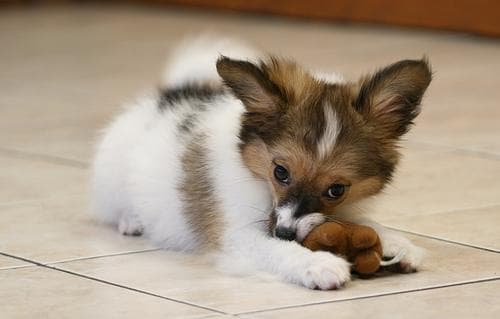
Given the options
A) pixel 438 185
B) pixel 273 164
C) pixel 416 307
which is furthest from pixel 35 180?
pixel 416 307

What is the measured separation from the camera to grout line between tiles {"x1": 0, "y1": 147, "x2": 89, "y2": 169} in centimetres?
541

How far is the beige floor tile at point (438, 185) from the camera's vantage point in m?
4.52

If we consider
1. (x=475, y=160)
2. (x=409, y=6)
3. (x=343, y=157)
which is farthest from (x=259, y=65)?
(x=409, y=6)

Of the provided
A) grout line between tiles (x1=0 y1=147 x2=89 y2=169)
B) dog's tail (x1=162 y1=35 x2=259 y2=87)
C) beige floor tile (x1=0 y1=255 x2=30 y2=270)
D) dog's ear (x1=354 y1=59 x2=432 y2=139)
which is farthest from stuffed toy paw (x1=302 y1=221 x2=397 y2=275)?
grout line between tiles (x1=0 y1=147 x2=89 y2=169)

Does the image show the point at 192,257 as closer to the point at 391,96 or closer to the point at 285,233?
the point at 285,233

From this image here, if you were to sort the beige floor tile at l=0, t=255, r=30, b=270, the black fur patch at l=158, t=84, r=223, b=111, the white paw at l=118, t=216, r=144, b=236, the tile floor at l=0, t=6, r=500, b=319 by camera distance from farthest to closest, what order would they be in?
the black fur patch at l=158, t=84, r=223, b=111 → the white paw at l=118, t=216, r=144, b=236 → the beige floor tile at l=0, t=255, r=30, b=270 → the tile floor at l=0, t=6, r=500, b=319

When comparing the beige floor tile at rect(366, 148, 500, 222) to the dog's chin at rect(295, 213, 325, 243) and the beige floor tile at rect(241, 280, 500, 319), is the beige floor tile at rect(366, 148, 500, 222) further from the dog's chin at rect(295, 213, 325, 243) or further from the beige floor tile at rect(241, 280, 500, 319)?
the beige floor tile at rect(241, 280, 500, 319)

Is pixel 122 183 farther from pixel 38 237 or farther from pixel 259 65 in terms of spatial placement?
pixel 259 65

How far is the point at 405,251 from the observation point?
3.66 metres

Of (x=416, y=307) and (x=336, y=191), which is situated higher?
(x=336, y=191)

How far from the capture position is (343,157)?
3520 mm

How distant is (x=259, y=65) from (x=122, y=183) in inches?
33.0

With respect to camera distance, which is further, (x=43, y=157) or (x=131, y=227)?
(x=43, y=157)

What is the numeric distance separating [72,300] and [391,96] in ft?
3.64
